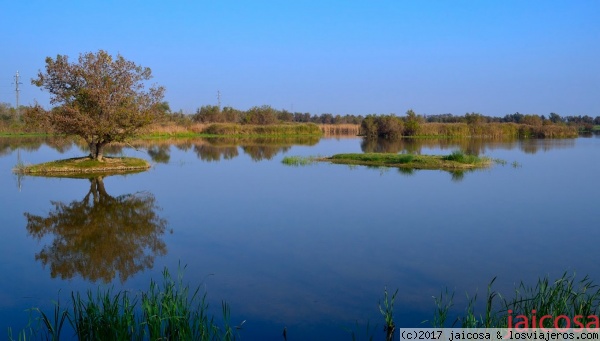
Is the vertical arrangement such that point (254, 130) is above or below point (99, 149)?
above

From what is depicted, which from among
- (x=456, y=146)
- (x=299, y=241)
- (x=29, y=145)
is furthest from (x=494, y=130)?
(x=299, y=241)

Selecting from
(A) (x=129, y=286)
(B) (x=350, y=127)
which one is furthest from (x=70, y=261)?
(B) (x=350, y=127)

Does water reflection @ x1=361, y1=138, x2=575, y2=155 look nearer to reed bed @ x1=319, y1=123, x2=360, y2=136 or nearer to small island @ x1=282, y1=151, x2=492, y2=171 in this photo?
small island @ x1=282, y1=151, x2=492, y2=171

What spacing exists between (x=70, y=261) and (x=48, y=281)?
94cm

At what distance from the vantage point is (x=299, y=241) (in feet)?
30.8

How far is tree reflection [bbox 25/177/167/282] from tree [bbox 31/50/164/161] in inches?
248

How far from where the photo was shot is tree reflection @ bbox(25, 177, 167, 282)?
777 cm

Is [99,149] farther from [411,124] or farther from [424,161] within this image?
[411,124]

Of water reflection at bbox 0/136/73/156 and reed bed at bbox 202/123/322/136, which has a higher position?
reed bed at bbox 202/123/322/136

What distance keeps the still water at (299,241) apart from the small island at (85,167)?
268 centimetres

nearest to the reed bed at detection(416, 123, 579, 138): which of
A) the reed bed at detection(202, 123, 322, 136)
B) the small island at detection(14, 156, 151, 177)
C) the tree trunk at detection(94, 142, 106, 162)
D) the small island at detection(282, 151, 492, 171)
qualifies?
the reed bed at detection(202, 123, 322, 136)

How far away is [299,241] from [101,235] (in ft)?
11.8

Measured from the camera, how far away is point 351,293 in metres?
6.68

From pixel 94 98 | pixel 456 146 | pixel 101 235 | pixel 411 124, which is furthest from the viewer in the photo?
pixel 411 124
